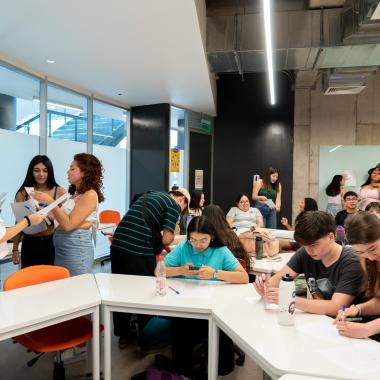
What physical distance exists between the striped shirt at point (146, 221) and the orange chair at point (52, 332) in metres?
0.49

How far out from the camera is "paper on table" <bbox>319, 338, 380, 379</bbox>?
1.36 m

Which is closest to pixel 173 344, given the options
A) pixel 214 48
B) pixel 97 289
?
pixel 97 289

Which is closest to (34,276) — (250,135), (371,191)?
(371,191)

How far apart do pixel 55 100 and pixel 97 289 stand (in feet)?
11.4

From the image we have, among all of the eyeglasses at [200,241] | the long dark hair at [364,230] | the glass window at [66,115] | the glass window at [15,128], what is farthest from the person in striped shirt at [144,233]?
the glass window at [66,115]

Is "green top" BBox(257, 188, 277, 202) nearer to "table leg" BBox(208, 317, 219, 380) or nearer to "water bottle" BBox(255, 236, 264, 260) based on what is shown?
"water bottle" BBox(255, 236, 264, 260)

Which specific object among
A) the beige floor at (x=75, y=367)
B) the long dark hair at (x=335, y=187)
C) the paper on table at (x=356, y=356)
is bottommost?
the beige floor at (x=75, y=367)

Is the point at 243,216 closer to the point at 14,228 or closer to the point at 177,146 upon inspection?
the point at 177,146

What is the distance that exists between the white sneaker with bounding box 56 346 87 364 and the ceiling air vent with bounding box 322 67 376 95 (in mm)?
5143

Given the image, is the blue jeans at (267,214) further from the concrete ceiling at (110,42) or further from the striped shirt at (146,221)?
the striped shirt at (146,221)

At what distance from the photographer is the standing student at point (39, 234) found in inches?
116

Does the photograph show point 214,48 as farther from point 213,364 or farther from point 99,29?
point 213,364

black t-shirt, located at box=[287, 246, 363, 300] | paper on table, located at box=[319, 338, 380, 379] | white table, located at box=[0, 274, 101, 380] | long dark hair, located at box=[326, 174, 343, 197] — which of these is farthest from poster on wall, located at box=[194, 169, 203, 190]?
paper on table, located at box=[319, 338, 380, 379]

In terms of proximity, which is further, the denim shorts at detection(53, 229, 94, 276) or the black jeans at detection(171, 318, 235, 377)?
the denim shorts at detection(53, 229, 94, 276)
